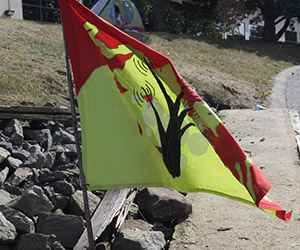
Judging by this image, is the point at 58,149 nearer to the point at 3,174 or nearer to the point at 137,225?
the point at 3,174

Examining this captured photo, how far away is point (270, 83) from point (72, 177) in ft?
43.6

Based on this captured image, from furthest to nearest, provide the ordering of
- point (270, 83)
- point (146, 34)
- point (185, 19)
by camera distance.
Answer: point (185, 19) → point (146, 34) → point (270, 83)

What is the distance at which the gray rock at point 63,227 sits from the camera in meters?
4.17

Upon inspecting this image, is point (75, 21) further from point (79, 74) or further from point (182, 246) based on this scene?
point (182, 246)

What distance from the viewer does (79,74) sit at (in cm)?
352

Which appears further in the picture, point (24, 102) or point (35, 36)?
point (35, 36)

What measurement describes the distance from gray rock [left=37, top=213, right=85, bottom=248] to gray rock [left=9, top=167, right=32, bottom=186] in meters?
1.02

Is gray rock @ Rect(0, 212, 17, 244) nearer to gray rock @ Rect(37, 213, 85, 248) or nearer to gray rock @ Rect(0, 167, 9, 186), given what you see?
gray rock @ Rect(37, 213, 85, 248)

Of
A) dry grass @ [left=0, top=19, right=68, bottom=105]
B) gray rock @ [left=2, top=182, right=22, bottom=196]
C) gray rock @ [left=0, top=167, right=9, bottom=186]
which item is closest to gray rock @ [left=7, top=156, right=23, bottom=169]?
gray rock @ [left=0, top=167, right=9, bottom=186]

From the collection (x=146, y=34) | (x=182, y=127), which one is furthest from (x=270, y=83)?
(x=182, y=127)

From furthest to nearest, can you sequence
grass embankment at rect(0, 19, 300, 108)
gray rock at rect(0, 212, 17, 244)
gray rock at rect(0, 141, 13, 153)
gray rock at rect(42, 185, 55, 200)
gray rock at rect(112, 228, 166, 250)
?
grass embankment at rect(0, 19, 300, 108), gray rock at rect(0, 141, 13, 153), gray rock at rect(42, 185, 55, 200), gray rock at rect(112, 228, 166, 250), gray rock at rect(0, 212, 17, 244)

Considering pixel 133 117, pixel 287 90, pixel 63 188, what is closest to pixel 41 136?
pixel 63 188

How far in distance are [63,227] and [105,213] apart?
445 millimetres

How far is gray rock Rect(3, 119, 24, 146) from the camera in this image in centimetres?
630
